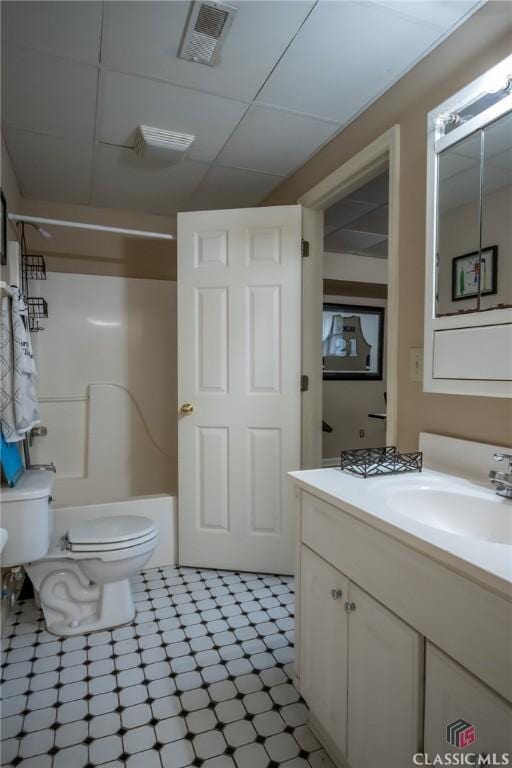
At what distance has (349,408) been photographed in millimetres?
4566

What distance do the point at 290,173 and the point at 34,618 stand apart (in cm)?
258

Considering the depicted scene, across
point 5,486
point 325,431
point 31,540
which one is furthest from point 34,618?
point 325,431

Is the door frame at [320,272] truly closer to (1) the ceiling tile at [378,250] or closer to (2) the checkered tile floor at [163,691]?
(2) the checkered tile floor at [163,691]

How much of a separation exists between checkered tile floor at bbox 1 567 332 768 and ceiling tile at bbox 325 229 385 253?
8.82 feet

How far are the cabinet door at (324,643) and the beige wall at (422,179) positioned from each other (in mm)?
624

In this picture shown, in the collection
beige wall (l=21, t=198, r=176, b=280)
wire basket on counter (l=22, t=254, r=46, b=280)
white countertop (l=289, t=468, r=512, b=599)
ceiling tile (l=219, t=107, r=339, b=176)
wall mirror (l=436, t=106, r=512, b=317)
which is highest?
ceiling tile (l=219, t=107, r=339, b=176)

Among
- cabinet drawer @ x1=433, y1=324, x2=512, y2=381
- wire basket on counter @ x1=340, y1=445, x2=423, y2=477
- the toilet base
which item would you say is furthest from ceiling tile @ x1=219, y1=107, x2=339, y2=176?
the toilet base

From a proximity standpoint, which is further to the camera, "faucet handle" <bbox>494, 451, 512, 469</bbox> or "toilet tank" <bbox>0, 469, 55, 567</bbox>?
"toilet tank" <bbox>0, 469, 55, 567</bbox>

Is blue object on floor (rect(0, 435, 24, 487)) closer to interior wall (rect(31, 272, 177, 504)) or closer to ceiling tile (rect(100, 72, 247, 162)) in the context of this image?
interior wall (rect(31, 272, 177, 504))

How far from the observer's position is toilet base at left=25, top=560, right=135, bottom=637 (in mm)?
1807

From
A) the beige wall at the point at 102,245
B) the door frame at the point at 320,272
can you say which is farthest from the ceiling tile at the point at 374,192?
the beige wall at the point at 102,245

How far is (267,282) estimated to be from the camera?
7.30ft

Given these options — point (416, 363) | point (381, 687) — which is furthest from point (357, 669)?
point (416, 363)

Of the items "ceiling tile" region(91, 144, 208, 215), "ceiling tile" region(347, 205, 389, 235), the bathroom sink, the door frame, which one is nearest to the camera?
the bathroom sink
